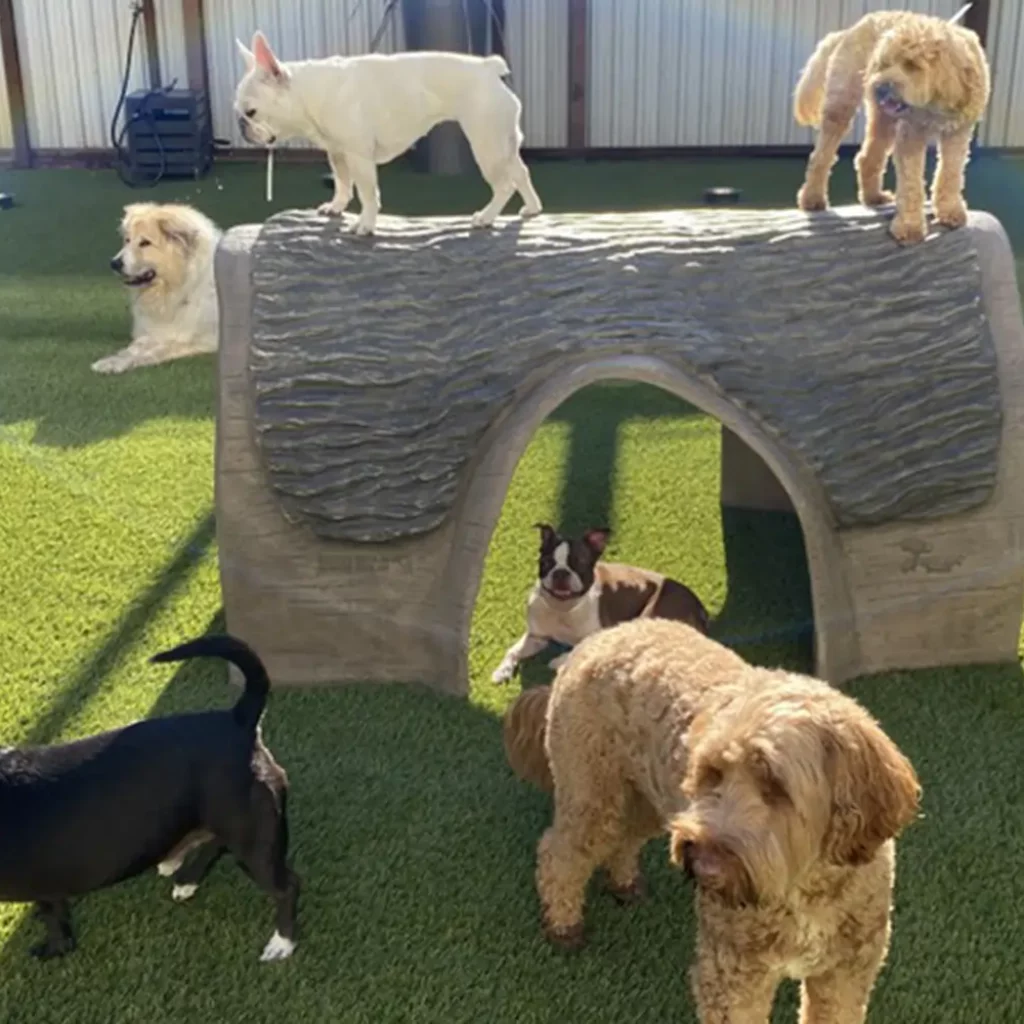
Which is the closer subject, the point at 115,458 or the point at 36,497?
the point at 36,497

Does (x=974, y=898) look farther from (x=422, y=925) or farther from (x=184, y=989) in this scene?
(x=184, y=989)

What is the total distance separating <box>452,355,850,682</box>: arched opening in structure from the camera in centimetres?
432

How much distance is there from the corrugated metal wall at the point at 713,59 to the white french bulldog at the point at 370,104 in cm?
1122

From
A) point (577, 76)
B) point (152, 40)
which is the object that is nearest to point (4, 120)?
point (152, 40)

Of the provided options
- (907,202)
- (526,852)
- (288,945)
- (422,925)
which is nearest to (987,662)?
(907,202)

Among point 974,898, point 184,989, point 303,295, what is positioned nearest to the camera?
point 184,989

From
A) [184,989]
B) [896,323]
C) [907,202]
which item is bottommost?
[184,989]

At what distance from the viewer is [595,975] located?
330 cm

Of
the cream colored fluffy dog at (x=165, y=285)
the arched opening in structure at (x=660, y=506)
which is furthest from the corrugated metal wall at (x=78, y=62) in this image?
the arched opening in structure at (x=660, y=506)

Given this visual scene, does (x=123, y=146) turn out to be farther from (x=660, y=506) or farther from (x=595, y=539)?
(x=595, y=539)

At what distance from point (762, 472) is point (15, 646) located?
3300 mm

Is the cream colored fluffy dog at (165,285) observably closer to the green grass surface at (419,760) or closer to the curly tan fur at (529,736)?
the green grass surface at (419,760)

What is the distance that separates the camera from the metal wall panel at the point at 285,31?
15.2 metres

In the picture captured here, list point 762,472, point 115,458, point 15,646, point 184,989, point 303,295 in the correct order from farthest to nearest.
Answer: point 115,458 < point 762,472 < point 15,646 < point 303,295 < point 184,989
